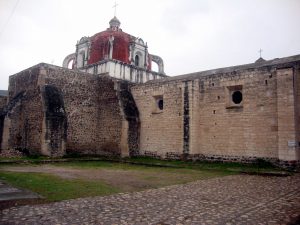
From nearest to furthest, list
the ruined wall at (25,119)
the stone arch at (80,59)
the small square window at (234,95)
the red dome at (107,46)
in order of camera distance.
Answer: the small square window at (234,95), the ruined wall at (25,119), the red dome at (107,46), the stone arch at (80,59)

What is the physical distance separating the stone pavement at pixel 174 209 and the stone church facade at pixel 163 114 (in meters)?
5.04

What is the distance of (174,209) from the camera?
5.03 meters

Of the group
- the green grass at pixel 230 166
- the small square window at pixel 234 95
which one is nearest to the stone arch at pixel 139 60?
the small square window at pixel 234 95

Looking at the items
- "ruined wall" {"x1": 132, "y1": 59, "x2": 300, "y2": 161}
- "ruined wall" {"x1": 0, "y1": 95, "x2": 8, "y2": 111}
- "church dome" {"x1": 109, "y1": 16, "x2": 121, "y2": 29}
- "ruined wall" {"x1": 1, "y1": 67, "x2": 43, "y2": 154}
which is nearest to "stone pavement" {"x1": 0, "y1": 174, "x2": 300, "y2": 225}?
"ruined wall" {"x1": 132, "y1": 59, "x2": 300, "y2": 161}

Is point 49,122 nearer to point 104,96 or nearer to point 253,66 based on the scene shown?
point 104,96

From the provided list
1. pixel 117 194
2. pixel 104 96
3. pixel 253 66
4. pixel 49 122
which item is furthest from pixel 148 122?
pixel 117 194

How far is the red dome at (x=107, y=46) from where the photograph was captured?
75.9 ft

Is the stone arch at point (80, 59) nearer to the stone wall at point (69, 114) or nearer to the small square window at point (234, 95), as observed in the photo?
the stone wall at point (69, 114)

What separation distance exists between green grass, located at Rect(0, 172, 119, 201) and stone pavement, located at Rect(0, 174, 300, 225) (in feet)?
1.65

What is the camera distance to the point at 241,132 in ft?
40.5

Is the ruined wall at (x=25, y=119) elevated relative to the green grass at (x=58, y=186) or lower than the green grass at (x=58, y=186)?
elevated

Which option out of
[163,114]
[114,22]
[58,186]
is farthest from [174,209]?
[114,22]

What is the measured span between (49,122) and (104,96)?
421 centimetres

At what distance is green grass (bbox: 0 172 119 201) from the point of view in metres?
6.00
